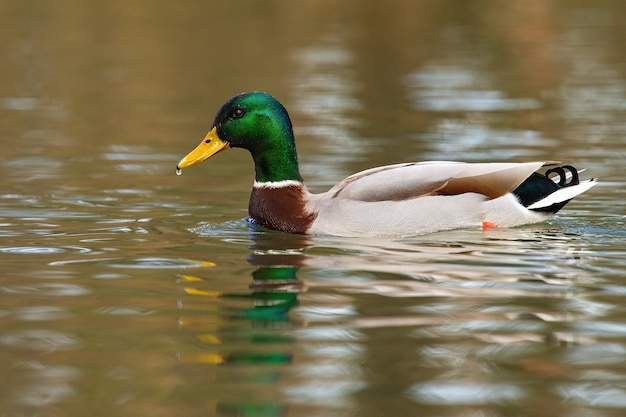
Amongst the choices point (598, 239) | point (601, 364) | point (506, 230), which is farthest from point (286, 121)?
point (601, 364)

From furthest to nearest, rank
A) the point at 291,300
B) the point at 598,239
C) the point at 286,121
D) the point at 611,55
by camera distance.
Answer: the point at 611,55, the point at 286,121, the point at 598,239, the point at 291,300

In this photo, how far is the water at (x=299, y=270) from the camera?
5.26 m

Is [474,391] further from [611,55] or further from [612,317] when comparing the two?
[611,55]

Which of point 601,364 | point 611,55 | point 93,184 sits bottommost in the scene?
point 601,364

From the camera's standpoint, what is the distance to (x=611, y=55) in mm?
22797

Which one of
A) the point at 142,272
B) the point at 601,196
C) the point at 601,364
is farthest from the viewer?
the point at 601,196

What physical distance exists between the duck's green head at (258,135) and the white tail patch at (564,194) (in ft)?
5.84

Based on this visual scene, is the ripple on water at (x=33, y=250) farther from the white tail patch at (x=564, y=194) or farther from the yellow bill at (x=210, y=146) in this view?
the white tail patch at (x=564, y=194)

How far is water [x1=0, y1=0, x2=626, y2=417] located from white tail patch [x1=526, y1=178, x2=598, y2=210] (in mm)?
211

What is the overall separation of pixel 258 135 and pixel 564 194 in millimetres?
2244

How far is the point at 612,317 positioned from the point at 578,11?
91.3 ft

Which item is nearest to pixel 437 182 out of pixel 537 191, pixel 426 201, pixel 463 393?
pixel 426 201

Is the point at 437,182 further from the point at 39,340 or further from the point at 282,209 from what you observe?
the point at 39,340

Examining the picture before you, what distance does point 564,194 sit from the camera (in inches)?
348
